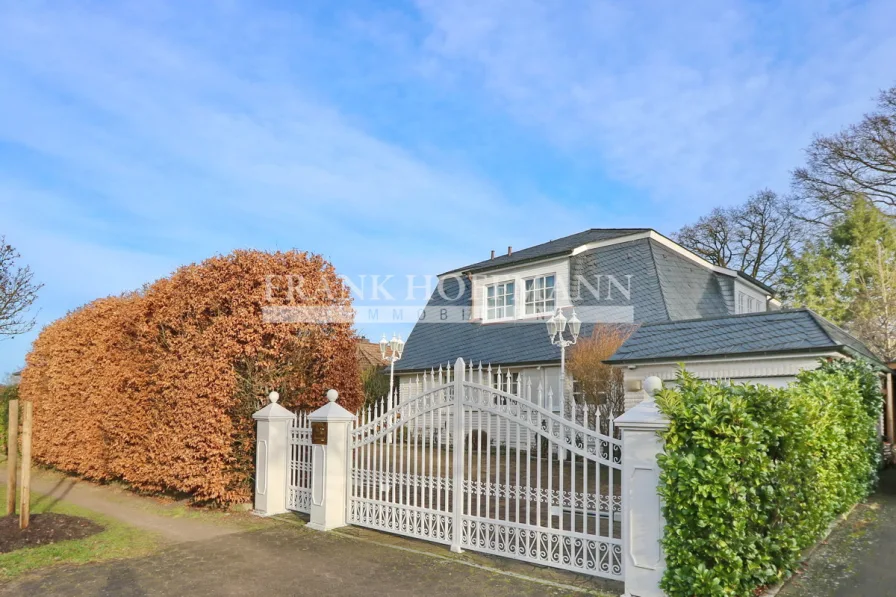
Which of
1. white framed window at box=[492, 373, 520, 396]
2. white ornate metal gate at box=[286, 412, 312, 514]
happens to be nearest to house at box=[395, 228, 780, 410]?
white framed window at box=[492, 373, 520, 396]

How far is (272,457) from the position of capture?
9.00 metres

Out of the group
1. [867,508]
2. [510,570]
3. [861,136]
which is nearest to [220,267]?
[510,570]

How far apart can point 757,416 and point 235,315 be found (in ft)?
22.7

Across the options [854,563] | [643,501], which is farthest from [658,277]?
[643,501]

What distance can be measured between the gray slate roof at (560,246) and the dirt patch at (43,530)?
14.4 metres

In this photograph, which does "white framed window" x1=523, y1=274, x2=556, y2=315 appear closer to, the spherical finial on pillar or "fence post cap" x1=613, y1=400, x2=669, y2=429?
"fence post cap" x1=613, y1=400, x2=669, y2=429

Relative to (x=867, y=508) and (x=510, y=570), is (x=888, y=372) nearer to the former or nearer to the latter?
(x=867, y=508)

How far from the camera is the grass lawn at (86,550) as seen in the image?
21.8 ft

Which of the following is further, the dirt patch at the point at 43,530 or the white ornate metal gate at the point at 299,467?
the white ornate metal gate at the point at 299,467

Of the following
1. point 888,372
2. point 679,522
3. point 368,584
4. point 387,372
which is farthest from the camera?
point 387,372

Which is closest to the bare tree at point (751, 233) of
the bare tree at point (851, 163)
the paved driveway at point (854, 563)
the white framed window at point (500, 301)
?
the bare tree at point (851, 163)

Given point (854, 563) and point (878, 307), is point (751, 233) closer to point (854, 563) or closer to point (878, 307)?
point (878, 307)

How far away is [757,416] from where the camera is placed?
5.20 meters

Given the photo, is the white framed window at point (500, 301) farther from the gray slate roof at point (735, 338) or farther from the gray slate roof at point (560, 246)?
the gray slate roof at point (735, 338)
